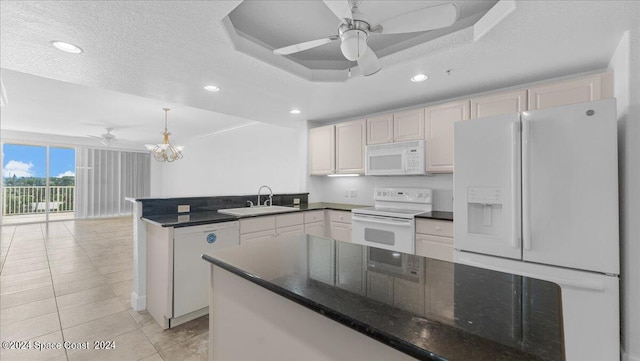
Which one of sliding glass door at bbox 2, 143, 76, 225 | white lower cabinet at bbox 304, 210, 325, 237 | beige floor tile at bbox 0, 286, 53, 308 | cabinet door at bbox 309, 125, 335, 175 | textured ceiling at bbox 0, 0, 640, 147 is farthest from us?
sliding glass door at bbox 2, 143, 76, 225

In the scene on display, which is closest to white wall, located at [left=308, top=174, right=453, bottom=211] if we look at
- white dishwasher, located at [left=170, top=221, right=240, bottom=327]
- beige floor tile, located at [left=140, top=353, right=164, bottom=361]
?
white dishwasher, located at [left=170, top=221, right=240, bottom=327]

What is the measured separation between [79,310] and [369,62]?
336 cm

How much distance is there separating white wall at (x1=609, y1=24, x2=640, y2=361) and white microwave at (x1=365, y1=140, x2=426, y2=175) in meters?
1.55

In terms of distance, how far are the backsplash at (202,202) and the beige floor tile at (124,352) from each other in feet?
3.57

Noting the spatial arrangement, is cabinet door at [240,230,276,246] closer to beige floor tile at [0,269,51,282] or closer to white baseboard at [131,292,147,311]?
white baseboard at [131,292,147,311]

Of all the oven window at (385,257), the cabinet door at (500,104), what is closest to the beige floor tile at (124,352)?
the oven window at (385,257)

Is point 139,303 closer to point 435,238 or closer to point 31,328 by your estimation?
point 31,328

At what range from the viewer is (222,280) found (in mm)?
1293

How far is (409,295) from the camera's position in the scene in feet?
2.60

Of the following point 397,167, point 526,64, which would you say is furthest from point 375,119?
point 526,64

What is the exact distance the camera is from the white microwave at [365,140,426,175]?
3098 millimetres

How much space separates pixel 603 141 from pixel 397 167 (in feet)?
5.87

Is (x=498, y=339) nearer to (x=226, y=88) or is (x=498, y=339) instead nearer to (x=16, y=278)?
(x=226, y=88)

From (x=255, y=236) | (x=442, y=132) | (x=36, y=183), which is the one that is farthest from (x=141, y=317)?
(x=36, y=183)
